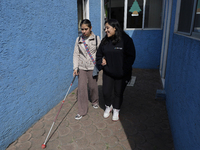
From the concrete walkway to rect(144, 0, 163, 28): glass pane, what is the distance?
13.8 ft

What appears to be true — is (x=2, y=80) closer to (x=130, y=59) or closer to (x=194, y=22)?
(x=130, y=59)

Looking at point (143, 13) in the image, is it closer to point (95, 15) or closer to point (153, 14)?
point (153, 14)

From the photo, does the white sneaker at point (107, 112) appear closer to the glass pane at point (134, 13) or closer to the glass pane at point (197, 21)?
the glass pane at point (197, 21)

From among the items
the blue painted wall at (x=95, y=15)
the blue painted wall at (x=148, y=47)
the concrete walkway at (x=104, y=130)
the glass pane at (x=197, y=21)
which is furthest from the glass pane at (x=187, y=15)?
the blue painted wall at (x=148, y=47)

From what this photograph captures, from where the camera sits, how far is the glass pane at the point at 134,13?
703 centimetres

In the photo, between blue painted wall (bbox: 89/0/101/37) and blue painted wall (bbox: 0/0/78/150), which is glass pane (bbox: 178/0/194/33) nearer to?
blue painted wall (bbox: 0/0/78/150)

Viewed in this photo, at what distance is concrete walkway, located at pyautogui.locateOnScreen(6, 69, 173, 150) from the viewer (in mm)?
2631

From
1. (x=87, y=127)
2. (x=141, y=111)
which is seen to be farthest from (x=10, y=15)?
(x=141, y=111)

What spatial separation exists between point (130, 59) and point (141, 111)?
1405mm

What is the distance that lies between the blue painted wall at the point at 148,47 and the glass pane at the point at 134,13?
1.07 ft

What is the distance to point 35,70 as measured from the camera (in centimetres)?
316

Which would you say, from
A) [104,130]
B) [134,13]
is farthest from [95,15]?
[104,130]

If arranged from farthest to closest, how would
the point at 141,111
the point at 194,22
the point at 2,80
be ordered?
the point at 141,111, the point at 2,80, the point at 194,22

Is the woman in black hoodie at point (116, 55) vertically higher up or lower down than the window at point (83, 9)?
lower down
